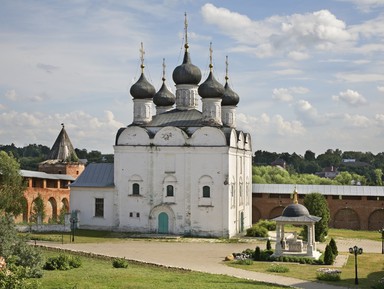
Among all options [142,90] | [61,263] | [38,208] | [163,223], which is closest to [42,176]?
[38,208]

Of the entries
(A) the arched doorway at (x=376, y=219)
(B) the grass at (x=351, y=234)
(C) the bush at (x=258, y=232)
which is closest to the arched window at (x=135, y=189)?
(C) the bush at (x=258, y=232)

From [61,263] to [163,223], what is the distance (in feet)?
42.9

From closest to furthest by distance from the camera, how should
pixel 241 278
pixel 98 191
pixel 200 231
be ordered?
pixel 241 278
pixel 200 231
pixel 98 191

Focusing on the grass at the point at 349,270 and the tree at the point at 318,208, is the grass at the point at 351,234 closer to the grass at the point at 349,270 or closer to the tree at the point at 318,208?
the tree at the point at 318,208

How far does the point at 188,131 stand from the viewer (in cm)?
3275

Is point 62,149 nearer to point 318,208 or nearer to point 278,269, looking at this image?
point 318,208

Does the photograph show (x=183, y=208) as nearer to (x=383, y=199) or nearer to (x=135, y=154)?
(x=135, y=154)

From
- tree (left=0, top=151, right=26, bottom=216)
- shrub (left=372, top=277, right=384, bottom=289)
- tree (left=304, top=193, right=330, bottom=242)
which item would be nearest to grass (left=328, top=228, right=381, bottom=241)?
tree (left=304, top=193, right=330, bottom=242)

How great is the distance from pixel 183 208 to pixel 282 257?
971cm

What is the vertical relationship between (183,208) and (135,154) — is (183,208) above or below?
below

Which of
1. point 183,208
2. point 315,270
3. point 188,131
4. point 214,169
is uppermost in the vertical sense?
point 188,131

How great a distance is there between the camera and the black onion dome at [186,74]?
34906 millimetres

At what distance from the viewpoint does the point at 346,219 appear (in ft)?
130

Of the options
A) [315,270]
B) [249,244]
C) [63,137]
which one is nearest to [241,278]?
[315,270]
